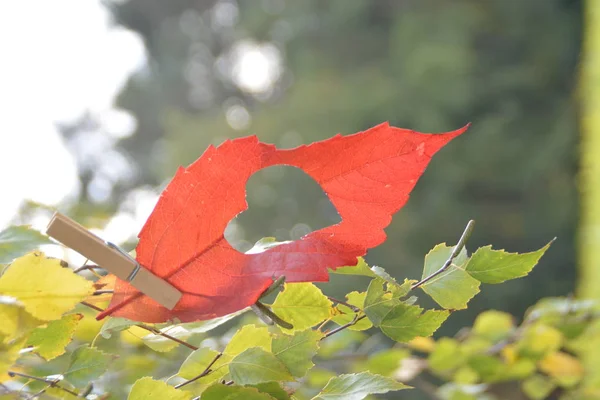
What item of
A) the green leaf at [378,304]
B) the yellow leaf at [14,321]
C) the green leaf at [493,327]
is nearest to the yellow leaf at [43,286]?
the yellow leaf at [14,321]

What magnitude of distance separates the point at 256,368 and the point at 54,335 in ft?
0.33

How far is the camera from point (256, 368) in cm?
24

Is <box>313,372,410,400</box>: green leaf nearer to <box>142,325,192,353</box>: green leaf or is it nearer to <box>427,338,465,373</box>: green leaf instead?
<box>142,325,192,353</box>: green leaf

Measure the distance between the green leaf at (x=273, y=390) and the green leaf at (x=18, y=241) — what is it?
0.11 metres

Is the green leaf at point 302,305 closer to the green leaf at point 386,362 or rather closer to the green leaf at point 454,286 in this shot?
the green leaf at point 454,286

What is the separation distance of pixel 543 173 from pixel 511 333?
3.56m

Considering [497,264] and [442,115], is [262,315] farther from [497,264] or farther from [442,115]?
[442,115]

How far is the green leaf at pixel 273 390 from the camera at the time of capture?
242 mm

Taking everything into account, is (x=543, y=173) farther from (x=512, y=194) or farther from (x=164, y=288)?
(x=164, y=288)

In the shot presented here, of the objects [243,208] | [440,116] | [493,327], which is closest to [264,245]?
[243,208]

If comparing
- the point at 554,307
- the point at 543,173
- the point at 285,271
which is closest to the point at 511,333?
the point at 554,307

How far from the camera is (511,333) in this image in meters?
0.83

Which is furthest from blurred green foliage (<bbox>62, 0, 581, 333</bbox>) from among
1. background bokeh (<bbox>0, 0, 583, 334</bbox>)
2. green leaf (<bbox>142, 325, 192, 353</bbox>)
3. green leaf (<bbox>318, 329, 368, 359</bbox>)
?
green leaf (<bbox>142, 325, 192, 353</bbox>)

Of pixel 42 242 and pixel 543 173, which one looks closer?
pixel 42 242
